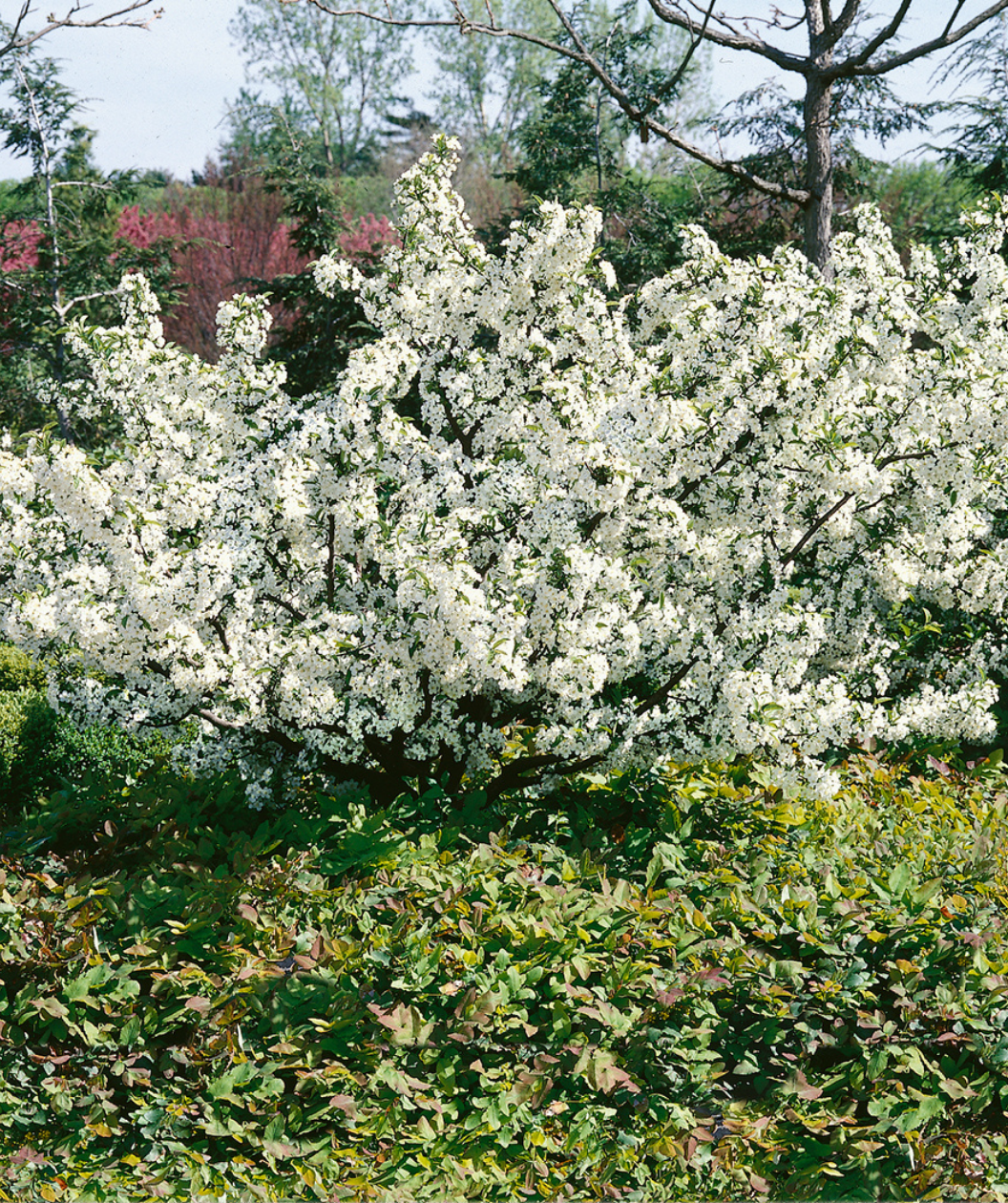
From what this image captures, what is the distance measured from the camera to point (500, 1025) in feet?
12.9

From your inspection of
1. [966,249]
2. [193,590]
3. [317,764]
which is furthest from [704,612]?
[966,249]

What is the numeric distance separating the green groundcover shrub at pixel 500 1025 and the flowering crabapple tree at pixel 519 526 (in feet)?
2.19

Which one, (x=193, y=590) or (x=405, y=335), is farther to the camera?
(x=405, y=335)

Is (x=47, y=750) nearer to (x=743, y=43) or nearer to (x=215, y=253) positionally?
(x=743, y=43)

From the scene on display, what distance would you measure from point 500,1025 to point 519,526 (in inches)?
88.9

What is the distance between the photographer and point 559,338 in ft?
19.9

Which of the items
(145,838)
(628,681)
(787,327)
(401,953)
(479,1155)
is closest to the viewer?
(479,1155)

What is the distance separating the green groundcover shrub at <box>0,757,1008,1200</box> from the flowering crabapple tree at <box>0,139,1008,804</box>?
2.19 ft

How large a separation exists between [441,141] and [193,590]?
2.94 meters

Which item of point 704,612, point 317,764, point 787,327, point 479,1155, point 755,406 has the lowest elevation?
point 479,1155

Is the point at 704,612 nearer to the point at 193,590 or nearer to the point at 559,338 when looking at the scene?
the point at 559,338

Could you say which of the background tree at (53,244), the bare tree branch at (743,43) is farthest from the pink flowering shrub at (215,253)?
the bare tree branch at (743,43)

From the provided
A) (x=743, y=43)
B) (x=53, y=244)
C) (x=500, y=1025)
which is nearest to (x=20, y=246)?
(x=53, y=244)

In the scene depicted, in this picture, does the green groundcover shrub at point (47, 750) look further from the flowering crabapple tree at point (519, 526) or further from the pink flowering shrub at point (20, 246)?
the pink flowering shrub at point (20, 246)
